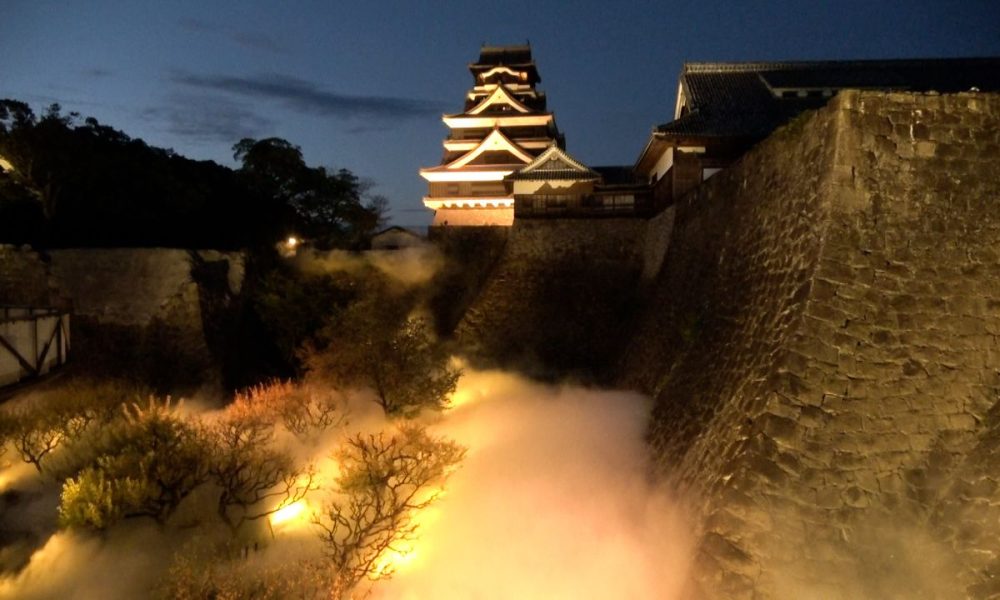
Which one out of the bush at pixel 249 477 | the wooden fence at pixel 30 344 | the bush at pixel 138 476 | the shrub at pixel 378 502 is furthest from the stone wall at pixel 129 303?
the shrub at pixel 378 502

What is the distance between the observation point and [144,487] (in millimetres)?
7996

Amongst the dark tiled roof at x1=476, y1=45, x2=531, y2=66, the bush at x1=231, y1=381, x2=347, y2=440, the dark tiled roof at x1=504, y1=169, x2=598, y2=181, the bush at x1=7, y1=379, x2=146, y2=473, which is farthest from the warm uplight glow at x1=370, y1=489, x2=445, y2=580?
the dark tiled roof at x1=476, y1=45, x2=531, y2=66

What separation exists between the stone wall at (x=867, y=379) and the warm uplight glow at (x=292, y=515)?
244 inches

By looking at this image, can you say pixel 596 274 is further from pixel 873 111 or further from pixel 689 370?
pixel 873 111

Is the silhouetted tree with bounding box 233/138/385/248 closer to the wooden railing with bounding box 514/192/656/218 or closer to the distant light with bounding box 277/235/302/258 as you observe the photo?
the distant light with bounding box 277/235/302/258

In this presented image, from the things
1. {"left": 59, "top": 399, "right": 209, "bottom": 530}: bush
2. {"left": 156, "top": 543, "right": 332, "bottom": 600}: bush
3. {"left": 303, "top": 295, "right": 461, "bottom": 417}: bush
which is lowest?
{"left": 156, "top": 543, "right": 332, "bottom": 600}: bush

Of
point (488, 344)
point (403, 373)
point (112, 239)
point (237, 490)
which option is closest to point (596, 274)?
point (488, 344)

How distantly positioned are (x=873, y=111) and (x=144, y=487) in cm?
1113

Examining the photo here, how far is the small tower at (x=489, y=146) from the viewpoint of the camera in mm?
23375

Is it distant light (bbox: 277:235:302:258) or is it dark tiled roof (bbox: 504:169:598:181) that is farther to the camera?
distant light (bbox: 277:235:302:258)

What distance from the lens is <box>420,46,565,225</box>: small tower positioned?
23.4 m

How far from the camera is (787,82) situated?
1509 centimetres

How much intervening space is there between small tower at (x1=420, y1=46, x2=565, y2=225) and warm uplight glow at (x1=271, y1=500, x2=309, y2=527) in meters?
15.4

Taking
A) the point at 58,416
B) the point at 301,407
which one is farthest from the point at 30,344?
the point at 301,407
